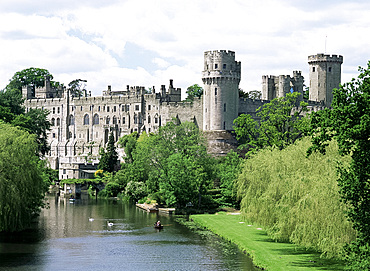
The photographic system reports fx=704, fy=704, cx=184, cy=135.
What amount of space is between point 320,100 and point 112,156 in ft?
105

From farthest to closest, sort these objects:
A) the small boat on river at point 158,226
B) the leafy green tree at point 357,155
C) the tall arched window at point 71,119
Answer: the tall arched window at point 71,119 < the small boat on river at point 158,226 < the leafy green tree at point 357,155

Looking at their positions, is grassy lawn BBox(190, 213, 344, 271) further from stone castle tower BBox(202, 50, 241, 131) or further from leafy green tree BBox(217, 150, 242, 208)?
stone castle tower BBox(202, 50, 241, 131)

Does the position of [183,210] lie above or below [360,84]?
below

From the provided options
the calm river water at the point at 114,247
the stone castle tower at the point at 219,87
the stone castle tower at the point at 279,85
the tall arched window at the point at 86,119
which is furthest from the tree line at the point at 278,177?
the tall arched window at the point at 86,119

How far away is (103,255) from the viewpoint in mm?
38312

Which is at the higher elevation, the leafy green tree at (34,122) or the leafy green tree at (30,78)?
the leafy green tree at (30,78)

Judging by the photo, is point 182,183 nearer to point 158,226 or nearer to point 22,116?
point 158,226

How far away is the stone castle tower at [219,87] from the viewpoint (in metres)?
90.8

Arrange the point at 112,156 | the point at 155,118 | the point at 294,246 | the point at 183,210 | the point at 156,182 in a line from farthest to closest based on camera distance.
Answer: the point at 155,118, the point at 112,156, the point at 156,182, the point at 183,210, the point at 294,246

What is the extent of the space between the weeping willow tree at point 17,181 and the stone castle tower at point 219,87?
46.4m

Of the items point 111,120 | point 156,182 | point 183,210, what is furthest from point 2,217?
point 111,120

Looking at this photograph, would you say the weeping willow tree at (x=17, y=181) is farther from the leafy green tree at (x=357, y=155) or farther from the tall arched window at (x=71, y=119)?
the tall arched window at (x=71, y=119)

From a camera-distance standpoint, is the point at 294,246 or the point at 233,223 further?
the point at 233,223

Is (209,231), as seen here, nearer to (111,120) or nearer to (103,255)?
(103,255)
